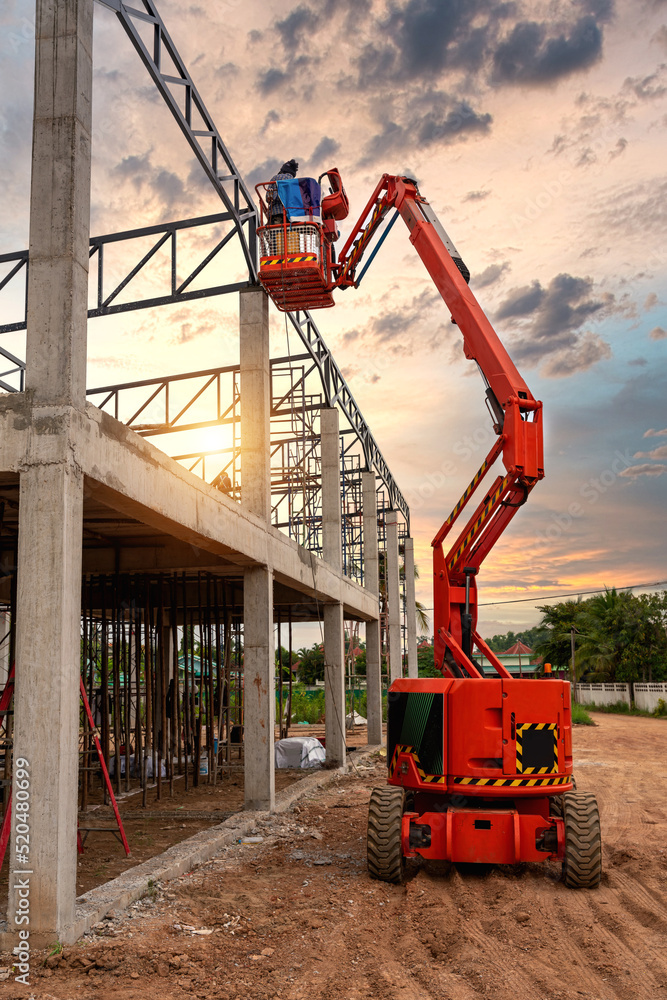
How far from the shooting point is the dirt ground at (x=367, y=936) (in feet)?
19.9

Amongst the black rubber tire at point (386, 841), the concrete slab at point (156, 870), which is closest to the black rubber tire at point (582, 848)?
the black rubber tire at point (386, 841)

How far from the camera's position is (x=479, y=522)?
32.6ft

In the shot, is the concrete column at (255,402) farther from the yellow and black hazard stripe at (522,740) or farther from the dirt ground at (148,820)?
the yellow and black hazard stripe at (522,740)

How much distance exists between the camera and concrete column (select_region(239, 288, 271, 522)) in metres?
13.6

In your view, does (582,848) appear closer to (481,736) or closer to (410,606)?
(481,736)

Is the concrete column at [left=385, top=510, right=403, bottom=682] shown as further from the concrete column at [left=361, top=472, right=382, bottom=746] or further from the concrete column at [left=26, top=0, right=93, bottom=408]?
the concrete column at [left=26, top=0, right=93, bottom=408]

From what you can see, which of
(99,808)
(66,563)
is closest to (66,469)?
(66,563)

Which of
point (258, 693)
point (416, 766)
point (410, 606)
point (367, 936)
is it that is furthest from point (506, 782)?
point (410, 606)

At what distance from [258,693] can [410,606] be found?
2577 centimetres

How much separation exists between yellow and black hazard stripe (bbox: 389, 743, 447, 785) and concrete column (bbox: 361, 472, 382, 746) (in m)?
15.8

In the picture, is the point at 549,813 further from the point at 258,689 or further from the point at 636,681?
the point at 636,681

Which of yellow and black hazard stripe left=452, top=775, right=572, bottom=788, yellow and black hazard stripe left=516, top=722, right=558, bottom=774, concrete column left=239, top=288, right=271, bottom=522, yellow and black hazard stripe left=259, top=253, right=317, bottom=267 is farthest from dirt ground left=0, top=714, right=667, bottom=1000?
yellow and black hazard stripe left=259, top=253, right=317, bottom=267

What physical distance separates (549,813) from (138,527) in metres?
6.26

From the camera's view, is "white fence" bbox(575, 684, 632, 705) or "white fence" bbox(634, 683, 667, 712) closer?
"white fence" bbox(634, 683, 667, 712)
